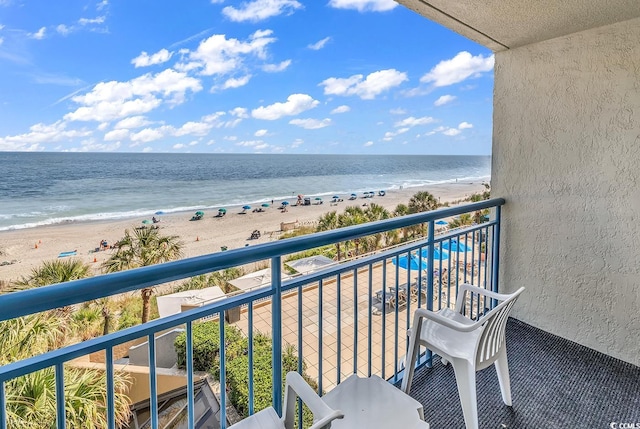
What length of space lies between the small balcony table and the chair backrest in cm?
47

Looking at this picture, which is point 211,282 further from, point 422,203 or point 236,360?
point 422,203

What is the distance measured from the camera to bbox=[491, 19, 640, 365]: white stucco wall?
6.81 feet

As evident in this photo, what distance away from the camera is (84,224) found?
1797cm

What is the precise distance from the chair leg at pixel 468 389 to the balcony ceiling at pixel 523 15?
1808mm

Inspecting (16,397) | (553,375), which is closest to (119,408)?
(16,397)

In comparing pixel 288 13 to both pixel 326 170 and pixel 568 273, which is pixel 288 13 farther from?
pixel 568 273

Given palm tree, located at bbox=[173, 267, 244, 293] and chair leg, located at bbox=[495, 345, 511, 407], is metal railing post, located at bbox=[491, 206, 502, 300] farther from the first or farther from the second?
palm tree, located at bbox=[173, 267, 244, 293]

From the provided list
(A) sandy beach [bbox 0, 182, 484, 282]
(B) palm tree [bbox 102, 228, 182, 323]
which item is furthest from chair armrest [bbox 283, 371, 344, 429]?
(A) sandy beach [bbox 0, 182, 484, 282]

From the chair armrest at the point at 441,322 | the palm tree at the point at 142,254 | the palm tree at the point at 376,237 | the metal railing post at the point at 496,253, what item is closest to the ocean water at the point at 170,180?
the palm tree at the point at 376,237

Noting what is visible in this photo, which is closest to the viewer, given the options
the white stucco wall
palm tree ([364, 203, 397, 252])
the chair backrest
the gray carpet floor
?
the chair backrest

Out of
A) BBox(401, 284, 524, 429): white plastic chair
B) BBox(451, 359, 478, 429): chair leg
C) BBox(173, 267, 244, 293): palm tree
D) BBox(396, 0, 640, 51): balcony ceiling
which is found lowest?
BBox(173, 267, 244, 293): palm tree

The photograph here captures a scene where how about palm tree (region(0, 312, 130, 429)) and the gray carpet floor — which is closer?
the gray carpet floor

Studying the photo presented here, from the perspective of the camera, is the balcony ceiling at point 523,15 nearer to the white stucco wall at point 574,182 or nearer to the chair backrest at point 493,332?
the white stucco wall at point 574,182

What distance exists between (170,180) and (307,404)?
97.5ft
